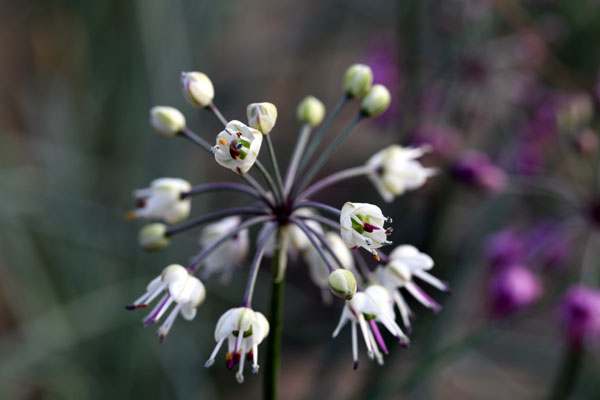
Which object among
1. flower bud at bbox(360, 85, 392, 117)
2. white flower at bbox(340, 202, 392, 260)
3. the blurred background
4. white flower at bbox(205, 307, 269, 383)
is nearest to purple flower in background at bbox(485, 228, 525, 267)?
the blurred background

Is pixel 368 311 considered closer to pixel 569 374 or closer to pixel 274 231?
pixel 274 231

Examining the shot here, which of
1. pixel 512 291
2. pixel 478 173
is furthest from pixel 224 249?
pixel 512 291

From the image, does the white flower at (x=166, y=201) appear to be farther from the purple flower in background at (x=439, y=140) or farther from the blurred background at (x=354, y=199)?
the purple flower in background at (x=439, y=140)

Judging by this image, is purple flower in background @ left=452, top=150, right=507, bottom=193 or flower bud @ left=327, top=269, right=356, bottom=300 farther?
purple flower in background @ left=452, top=150, right=507, bottom=193

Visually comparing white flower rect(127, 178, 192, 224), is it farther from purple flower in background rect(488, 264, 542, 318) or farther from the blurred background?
purple flower in background rect(488, 264, 542, 318)

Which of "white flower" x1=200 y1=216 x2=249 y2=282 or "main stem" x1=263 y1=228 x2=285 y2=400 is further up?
"white flower" x1=200 y1=216 x2=249 y2=282

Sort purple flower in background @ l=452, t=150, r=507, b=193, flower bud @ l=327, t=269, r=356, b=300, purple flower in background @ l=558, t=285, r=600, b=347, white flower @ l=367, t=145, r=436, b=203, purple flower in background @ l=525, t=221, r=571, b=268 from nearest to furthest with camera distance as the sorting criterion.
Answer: flower bud @ l=327, t=269, r=356, b=300
white flower @ l=367, t=145, r=436, b=203
purple flower in background @ l=558, t=285, r=600, b=347
purple flower in background @ l=452, t=150, r=507, b=193
purple flower in background @ l=525, t=221, r=571, b=268

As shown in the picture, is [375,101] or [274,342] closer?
[274,342]
